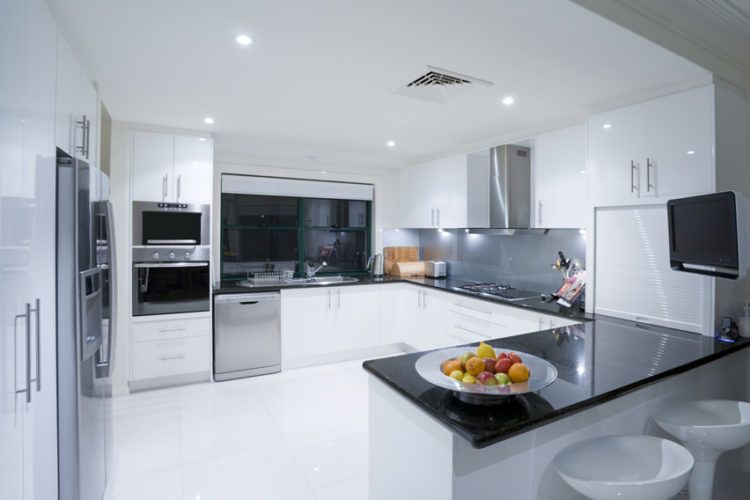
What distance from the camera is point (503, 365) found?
1396 mm

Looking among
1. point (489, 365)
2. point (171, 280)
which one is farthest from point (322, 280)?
point (489, 365)

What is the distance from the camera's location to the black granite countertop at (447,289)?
2.86 m

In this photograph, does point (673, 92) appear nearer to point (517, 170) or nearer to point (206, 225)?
point (517, 170)

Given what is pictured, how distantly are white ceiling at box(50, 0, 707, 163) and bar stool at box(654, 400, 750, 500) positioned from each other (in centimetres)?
167

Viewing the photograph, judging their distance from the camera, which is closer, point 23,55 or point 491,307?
point 23,55

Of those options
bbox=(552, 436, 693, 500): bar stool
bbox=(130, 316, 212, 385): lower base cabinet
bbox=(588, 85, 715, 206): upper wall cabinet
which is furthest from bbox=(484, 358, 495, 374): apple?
bbox=(130, 316, 212, 385): lower base cabinet

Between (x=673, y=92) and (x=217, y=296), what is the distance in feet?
12.5

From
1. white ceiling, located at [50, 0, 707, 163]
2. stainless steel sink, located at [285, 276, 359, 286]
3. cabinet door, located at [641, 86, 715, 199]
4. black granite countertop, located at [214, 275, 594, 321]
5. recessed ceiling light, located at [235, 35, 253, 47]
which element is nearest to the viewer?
white ceiling, located at [50, 0, 707, 163]

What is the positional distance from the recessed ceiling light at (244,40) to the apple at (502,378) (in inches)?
73.7

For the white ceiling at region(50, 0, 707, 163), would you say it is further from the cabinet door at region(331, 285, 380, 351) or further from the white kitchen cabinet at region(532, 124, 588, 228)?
the cabinet door at region(331, 285, 380, 351)

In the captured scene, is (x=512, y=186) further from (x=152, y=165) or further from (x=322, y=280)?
(x=152, y=165)

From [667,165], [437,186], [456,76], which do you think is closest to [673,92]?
[667,165]

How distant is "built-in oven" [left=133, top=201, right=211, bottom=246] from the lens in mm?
3438

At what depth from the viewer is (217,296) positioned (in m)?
3.71
